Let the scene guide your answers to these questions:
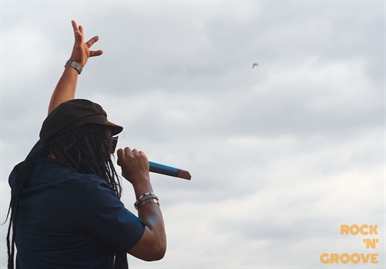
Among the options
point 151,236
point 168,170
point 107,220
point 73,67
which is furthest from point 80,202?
point 73,67

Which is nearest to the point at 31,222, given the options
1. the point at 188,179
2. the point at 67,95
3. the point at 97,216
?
the point at 97,216

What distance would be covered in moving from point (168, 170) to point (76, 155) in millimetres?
1155

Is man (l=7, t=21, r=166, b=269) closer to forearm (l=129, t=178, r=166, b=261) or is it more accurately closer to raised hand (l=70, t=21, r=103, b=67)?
forearm (l=129, t=178, r=166, b=261)

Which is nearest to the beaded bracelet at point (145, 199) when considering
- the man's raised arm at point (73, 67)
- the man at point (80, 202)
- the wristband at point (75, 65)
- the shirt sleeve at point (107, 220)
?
the man at point (80, 202)

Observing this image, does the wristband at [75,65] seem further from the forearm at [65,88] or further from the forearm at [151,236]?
the forearm at [151,236]

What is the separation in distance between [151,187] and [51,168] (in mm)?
964

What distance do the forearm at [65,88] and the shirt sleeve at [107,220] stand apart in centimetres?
237

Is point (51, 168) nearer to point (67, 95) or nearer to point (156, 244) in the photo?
point (156, 244)

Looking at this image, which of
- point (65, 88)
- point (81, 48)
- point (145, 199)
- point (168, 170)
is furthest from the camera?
point (81, 48)

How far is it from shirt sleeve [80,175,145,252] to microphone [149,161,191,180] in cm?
116

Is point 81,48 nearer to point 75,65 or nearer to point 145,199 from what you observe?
point 75,65

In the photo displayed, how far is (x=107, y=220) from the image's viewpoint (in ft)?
16.1

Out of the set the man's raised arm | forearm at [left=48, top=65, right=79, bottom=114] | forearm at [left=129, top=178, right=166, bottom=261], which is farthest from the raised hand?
forearm at [left=129, top=178, right=166, bottom=261]

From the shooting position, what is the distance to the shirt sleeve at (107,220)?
491 cm
